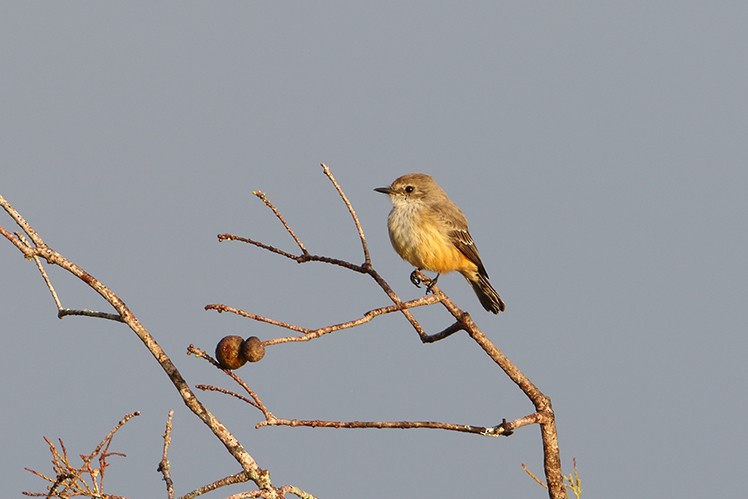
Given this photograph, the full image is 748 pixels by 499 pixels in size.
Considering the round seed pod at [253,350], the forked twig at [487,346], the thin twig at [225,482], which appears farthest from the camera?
the forked twig at [487,346]

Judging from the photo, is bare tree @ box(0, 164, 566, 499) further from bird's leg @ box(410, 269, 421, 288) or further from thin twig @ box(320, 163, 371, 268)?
bird's leg @ box(410, 269, 421, 288)

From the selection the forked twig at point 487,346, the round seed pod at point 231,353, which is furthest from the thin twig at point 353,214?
the round seed pod at point 231,353

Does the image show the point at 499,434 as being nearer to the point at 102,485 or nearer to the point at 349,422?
the point at 349,422

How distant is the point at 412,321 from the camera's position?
5457mm

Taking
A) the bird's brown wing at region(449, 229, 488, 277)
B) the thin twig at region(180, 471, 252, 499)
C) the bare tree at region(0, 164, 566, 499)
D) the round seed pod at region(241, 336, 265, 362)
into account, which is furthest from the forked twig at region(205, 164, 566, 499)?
the bird's brown wing at region(449, 229, 488, 277)

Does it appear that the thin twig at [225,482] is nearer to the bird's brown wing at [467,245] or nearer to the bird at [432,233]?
the bird at [432,233]

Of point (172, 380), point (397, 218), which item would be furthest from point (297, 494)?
Result: point (397, 218)

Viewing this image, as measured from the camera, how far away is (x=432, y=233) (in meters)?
8.66

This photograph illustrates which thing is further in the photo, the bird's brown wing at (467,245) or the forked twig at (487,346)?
the bird's brown wing at (467,245)

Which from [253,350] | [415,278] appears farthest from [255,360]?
[415,278]

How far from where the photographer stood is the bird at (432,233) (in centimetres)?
855

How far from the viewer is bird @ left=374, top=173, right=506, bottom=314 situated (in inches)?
337

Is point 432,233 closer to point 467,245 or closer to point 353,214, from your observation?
point 467,245

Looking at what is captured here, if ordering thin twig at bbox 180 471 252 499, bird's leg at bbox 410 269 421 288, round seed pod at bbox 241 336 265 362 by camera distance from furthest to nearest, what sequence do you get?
bird's leg at bbox 410 269 421 288, thin twig at bbox 180 471 252 499, round seed pod at bbox 241 336 265 362
